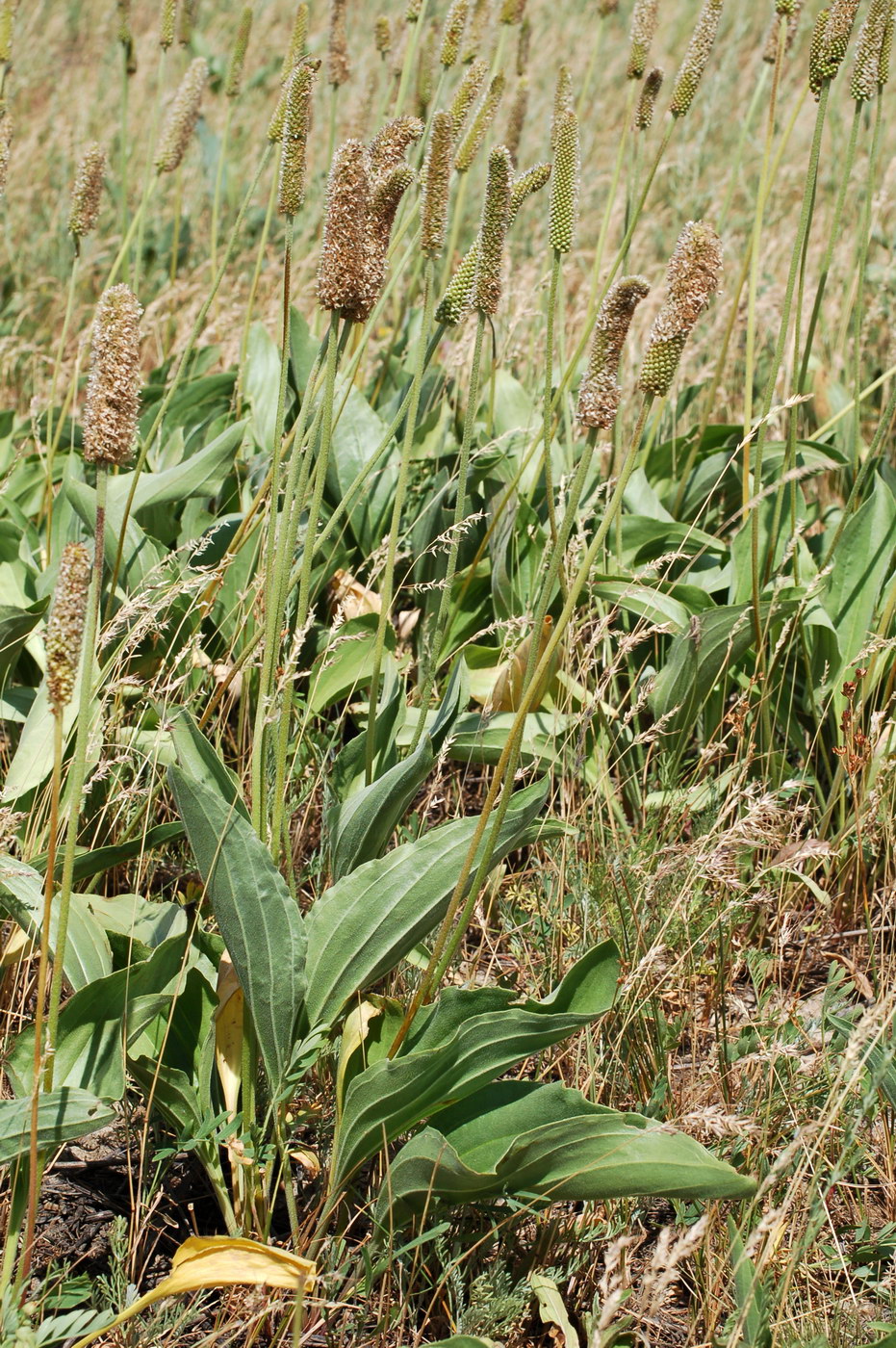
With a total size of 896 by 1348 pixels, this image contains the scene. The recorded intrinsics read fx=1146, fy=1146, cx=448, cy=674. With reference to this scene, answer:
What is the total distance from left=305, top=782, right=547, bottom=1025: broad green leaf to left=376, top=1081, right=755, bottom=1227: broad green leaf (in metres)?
0.23

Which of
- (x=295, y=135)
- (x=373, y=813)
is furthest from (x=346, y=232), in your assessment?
(x=373, y=813)

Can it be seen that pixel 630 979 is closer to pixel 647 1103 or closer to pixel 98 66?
pixel 647 1103

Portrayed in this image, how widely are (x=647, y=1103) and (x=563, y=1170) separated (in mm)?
262

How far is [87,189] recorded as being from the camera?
221 cm

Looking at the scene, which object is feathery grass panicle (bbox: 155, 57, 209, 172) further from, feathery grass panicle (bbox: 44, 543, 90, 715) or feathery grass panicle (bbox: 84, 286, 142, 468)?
feathery grass panicle (bbox: 44, 543, 90, 715)

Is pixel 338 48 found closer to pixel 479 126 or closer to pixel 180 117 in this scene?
pixel 180 117

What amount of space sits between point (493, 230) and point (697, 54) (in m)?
0.94

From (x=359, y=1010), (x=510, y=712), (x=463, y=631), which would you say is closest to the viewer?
(x=359, y=1010)

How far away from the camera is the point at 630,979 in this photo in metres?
1.57

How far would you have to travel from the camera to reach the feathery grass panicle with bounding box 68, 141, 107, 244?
7.18 ft

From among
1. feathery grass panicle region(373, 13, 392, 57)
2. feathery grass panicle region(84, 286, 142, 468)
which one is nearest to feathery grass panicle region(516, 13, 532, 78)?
feathery grass panicle region(373, 13, 392, 57)

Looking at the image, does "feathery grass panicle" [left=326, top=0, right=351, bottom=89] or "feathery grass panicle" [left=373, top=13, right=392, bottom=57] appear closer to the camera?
"feathery grass panicle" [left=326, top=0, right=351, bottom=89]

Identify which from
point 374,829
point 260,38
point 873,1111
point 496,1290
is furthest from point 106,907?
point 260,38

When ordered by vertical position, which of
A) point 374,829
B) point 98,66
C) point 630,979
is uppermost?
point 98,66
